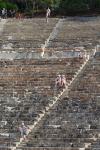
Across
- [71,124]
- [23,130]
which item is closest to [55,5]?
[71,124]

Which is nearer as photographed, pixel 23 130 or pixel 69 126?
pixel 23 130

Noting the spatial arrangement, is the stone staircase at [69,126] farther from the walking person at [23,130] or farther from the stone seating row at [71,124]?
the walking person at [23,130]

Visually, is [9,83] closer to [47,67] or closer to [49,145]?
[47,67]

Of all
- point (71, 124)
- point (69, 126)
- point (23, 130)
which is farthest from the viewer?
point (71, 124)

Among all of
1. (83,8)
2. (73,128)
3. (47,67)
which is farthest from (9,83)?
(83,8)

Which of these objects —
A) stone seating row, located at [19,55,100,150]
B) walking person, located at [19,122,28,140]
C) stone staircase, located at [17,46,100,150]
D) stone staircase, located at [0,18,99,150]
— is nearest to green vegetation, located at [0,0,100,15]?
stone staircase, located at [0,18,99,150]

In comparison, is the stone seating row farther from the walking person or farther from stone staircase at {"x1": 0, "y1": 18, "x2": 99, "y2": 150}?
the walking person

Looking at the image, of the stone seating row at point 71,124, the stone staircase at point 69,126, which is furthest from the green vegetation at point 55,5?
the stone staircase at point 69,126

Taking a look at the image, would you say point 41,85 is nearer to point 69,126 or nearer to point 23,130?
point 69,126
